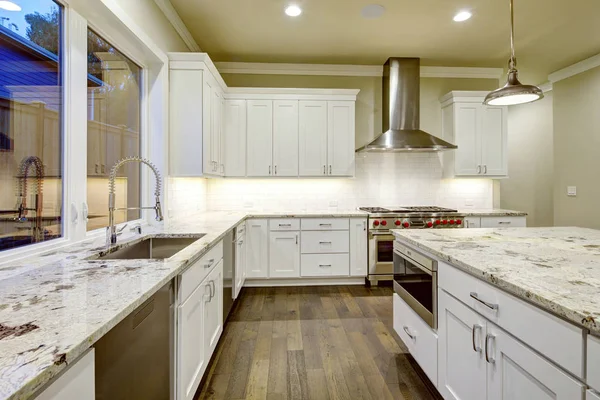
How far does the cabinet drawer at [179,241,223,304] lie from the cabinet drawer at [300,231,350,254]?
5.33ft

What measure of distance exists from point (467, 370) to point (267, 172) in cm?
306

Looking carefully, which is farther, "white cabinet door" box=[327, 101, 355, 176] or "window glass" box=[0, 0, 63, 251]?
"white cabinet door" box=[327, 101, 355, 176]

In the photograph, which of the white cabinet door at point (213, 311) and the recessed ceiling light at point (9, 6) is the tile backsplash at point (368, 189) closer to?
the white cabinet door at point (213, 311)

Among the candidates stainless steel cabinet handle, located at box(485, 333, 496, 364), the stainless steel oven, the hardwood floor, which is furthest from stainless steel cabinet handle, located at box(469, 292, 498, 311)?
the hardwood floor

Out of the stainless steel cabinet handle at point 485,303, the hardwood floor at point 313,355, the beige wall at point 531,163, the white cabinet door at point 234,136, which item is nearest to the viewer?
the stainless steel cabinet handle at point 485,303

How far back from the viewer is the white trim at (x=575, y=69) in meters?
3.99

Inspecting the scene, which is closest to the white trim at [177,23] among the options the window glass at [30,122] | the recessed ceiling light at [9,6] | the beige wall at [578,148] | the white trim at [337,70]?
the white trim at [337,70]

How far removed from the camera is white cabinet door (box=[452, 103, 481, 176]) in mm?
4094

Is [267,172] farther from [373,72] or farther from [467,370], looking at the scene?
[467,370]

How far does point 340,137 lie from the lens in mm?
4004

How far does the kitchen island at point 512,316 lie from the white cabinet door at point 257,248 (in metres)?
2.00

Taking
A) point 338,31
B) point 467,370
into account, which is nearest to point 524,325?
point 467,370

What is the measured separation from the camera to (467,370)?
135 centimetres

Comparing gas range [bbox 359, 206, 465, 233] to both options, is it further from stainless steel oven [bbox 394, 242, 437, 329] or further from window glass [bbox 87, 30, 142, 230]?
window glass [bbox 87, 30, 142, 230]
